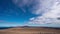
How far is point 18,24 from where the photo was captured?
3.26m

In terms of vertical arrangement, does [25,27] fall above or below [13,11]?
below

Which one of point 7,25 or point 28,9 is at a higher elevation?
point 28,9

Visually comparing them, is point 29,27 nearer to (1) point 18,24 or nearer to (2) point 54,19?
(1) point 18,24

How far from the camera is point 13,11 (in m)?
3.25

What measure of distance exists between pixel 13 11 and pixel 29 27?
307 millimetres

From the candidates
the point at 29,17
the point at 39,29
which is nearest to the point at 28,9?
the point at 29,17

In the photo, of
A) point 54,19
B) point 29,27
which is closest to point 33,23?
point 29,27

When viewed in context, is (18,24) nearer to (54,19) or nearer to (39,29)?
(39,29)

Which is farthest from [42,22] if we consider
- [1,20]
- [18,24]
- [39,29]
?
[1,20]

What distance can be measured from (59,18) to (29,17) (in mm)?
405

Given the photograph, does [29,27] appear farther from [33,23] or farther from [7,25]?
[7,25]

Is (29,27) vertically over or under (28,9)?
under

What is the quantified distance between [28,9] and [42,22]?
258mm

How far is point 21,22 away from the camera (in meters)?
3.25
